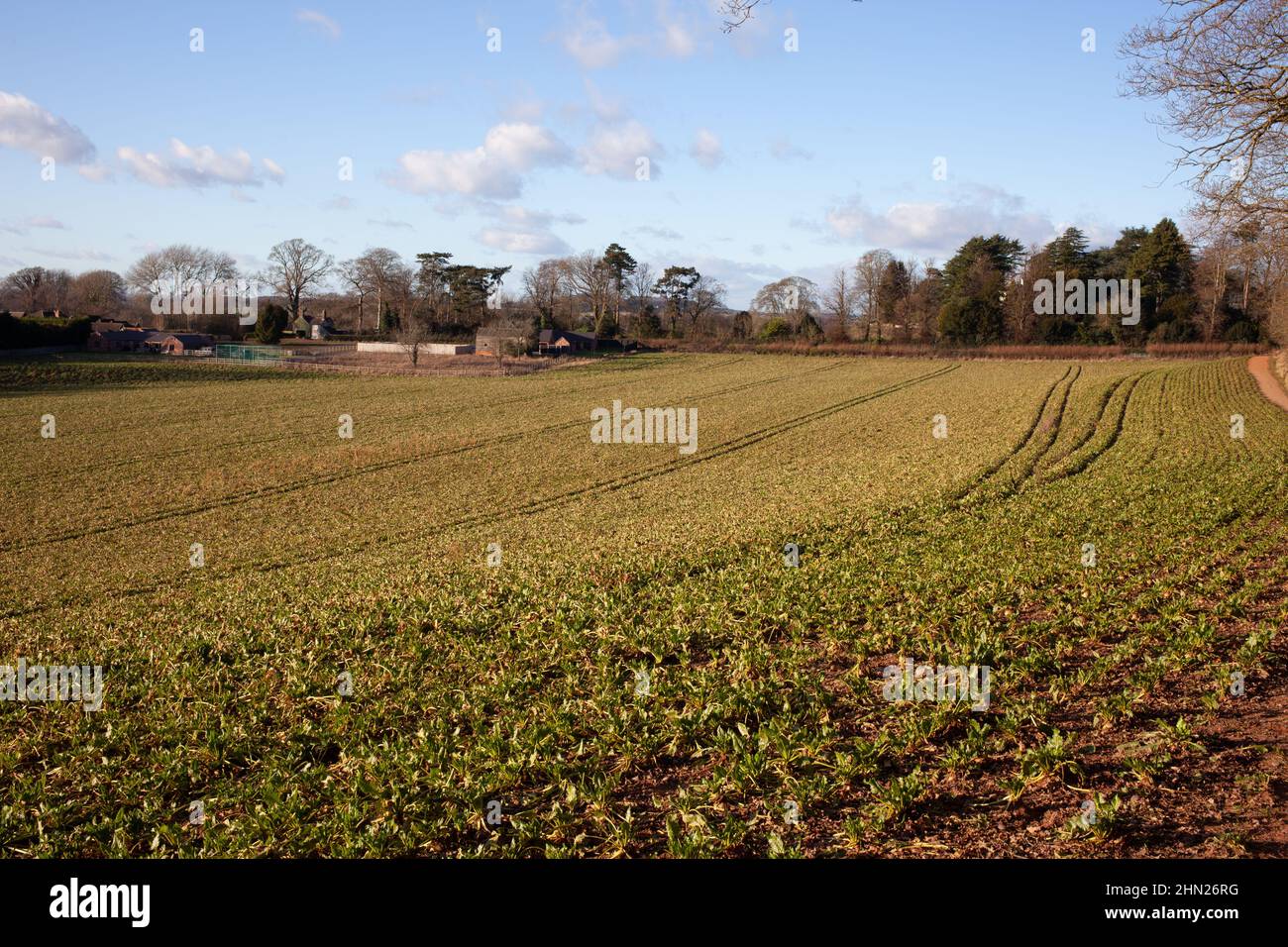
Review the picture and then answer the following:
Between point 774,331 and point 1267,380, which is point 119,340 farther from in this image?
point 1267,380

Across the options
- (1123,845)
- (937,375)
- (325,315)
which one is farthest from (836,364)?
(325,315)

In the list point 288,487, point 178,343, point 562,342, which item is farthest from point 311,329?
point 288,487

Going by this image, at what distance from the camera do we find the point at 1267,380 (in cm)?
5197

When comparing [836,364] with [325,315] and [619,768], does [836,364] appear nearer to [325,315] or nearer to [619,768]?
[619,768]

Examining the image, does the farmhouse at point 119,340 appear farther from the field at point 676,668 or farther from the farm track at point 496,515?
the field at point 676,668

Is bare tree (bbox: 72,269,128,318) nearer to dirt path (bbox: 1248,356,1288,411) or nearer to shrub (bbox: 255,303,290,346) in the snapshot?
shrub (bbox: 255,303,290,346)

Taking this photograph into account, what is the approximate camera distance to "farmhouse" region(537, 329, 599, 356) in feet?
322

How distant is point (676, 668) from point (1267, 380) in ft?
199

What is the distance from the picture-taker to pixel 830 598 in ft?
33.9

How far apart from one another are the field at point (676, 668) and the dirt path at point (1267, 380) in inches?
1015

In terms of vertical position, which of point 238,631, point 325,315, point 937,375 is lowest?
point 238,631

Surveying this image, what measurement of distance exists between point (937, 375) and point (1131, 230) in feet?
174

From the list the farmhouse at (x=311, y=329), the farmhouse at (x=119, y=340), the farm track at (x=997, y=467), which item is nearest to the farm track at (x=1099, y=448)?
the farm track at (x=997, y=467)
